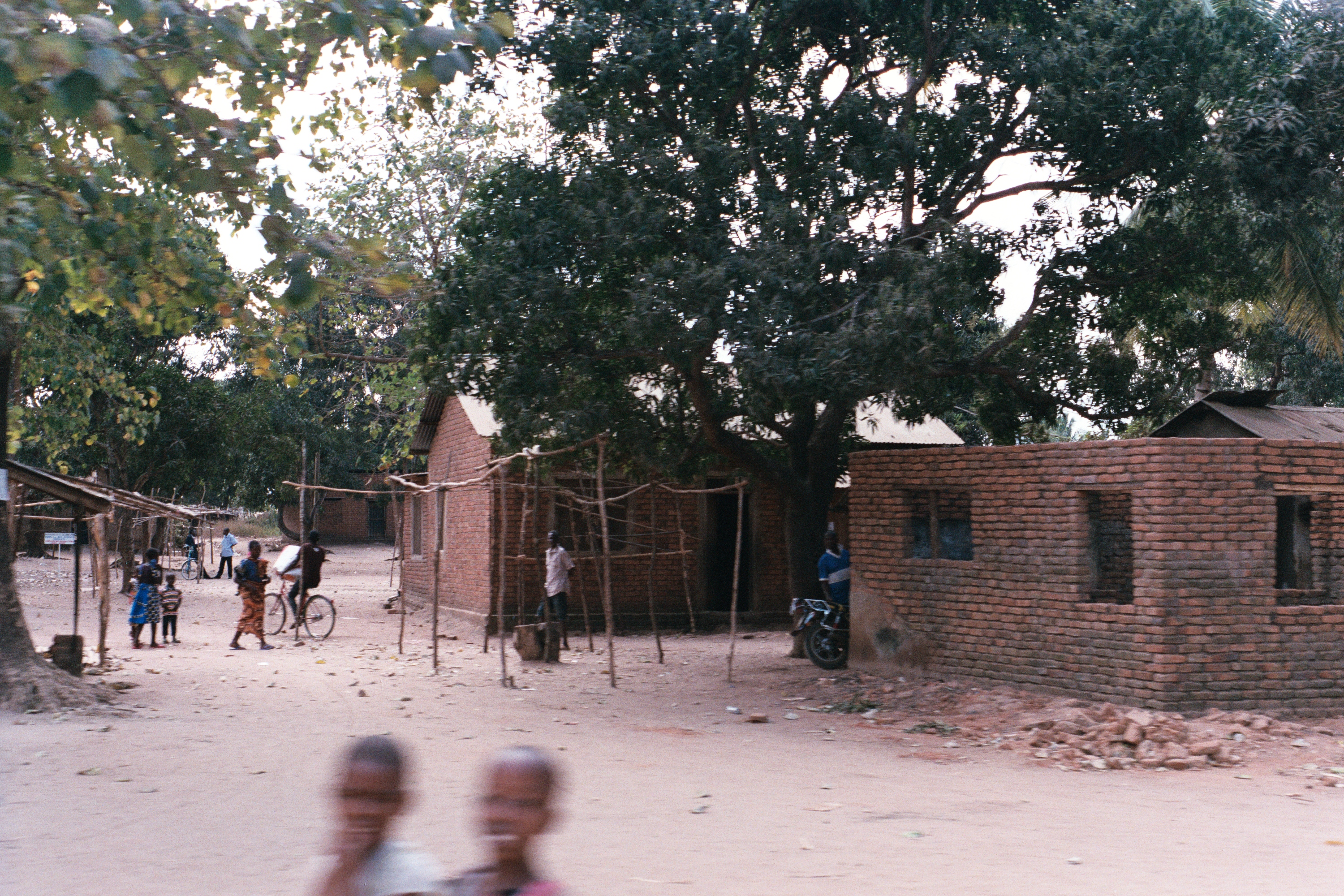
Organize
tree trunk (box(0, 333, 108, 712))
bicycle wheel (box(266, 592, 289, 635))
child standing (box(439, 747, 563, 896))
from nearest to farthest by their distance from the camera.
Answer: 1. child standing (box(439, 747, 563, 896))
2. tree trunk (box(0, 333, 108, 712))
3. bicycle wheel (box(266, 592, 289, 635))

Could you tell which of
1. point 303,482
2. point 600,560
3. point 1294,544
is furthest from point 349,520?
point 1294,544

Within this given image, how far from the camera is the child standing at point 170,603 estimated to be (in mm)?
18156

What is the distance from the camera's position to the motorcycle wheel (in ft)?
47.2

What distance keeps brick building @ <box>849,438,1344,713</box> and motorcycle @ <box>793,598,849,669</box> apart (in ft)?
5.29

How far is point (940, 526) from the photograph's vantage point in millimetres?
14188

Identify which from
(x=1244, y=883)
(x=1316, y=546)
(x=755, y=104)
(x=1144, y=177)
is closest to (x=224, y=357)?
(x=755, y=104)

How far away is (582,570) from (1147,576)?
407 inches

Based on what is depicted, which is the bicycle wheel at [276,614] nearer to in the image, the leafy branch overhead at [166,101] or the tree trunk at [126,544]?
the tree trunk at [126,544]

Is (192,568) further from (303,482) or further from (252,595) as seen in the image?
(252,595)

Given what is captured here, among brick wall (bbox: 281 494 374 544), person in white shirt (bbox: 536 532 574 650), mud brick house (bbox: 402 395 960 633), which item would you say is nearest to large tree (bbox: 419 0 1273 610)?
person in white shirt (bbox: 536 532 574 650)

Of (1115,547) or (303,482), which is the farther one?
(303,482)

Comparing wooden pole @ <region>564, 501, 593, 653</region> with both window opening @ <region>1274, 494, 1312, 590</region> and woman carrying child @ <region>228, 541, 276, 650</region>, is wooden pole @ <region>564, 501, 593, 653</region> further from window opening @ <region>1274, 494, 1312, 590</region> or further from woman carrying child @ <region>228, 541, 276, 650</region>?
window opening @ <region>1274, 494, 1312, 590</region>

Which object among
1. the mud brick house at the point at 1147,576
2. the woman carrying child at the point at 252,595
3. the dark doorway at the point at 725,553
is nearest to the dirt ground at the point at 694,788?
the mud brick house at the point at 1147,576

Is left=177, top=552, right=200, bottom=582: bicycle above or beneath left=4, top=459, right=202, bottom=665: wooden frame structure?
beneath
